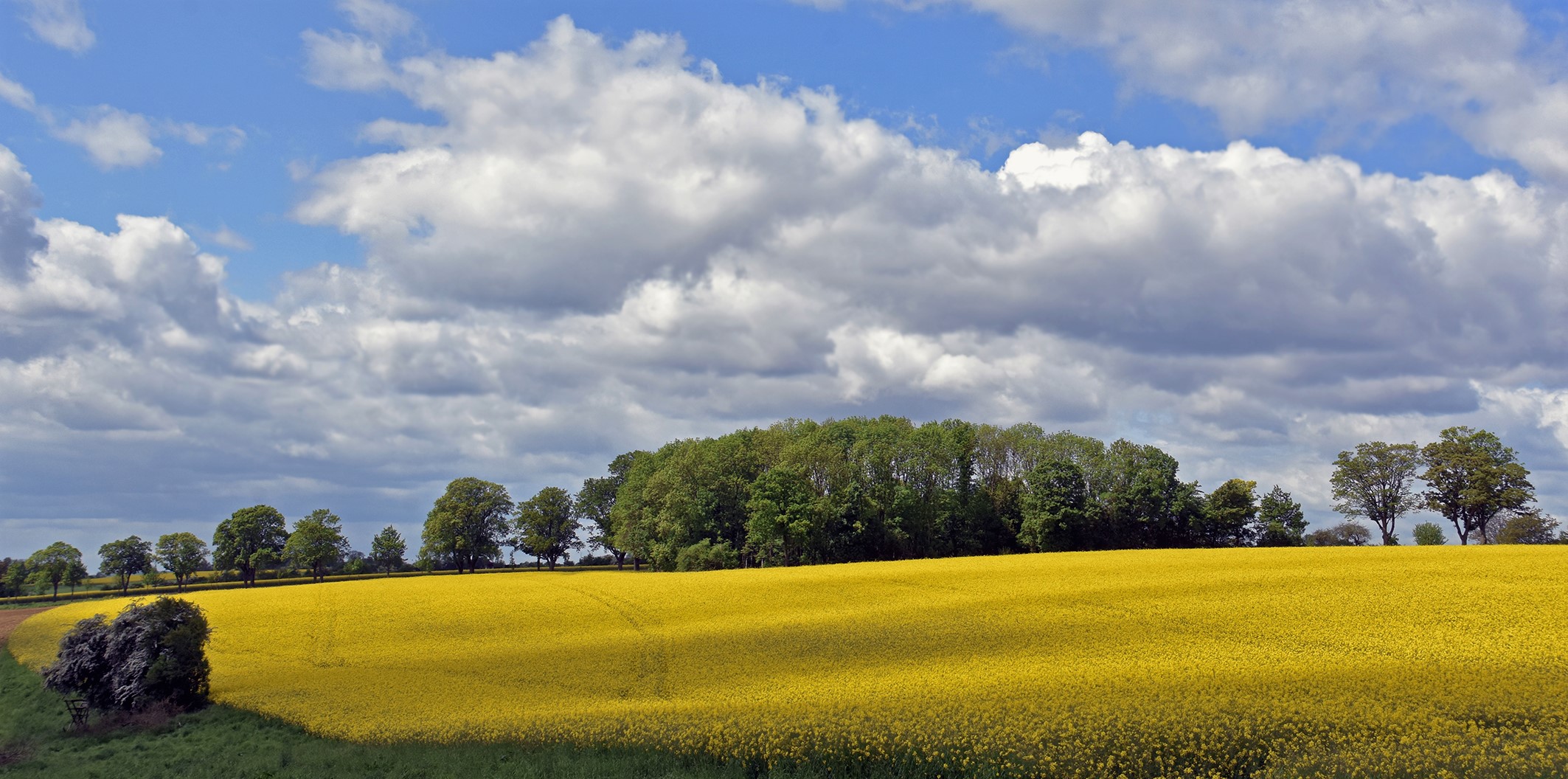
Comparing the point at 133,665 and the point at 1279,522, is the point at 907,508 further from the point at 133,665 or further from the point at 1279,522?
the point at 133,665

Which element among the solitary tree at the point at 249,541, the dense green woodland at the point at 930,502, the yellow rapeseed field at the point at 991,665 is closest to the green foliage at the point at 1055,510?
the dense green woodland at the point at 930,502

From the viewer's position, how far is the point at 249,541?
107375mm

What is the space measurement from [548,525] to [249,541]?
1425 inches

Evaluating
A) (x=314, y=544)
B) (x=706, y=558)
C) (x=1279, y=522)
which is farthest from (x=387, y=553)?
(x=1279, y=522)

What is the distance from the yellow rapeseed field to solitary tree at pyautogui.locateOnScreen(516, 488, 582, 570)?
65.8m

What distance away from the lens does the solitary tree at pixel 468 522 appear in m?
109

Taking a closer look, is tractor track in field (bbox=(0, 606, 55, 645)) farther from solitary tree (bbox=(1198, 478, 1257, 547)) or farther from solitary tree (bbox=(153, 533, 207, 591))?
solitary tree (bbox=(1198, 478, 1257, 547))

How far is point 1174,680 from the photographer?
25.4 m

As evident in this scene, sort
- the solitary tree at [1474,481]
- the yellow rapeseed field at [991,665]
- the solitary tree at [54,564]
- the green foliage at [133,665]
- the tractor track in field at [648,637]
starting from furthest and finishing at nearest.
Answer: the solitary tree at [54,564]
the solitary tree at [1474,481]
the green foliage at [133,665]
the tractor track in field at [648,637]
the yellow rapeseed field at [991,665]

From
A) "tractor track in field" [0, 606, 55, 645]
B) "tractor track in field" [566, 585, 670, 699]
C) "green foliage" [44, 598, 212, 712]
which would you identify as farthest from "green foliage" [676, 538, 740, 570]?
"green foliage" [44, 598, 212, 712]

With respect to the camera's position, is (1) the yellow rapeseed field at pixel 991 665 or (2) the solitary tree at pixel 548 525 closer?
(1) the yellow rapeseed field at pixel 991 665

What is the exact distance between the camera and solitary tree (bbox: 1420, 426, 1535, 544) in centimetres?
7975

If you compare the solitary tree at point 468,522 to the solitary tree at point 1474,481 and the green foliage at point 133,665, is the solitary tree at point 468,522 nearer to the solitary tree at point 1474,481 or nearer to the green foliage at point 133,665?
the green foliage at point 133,665

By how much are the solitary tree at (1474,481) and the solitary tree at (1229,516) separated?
16.1 m
